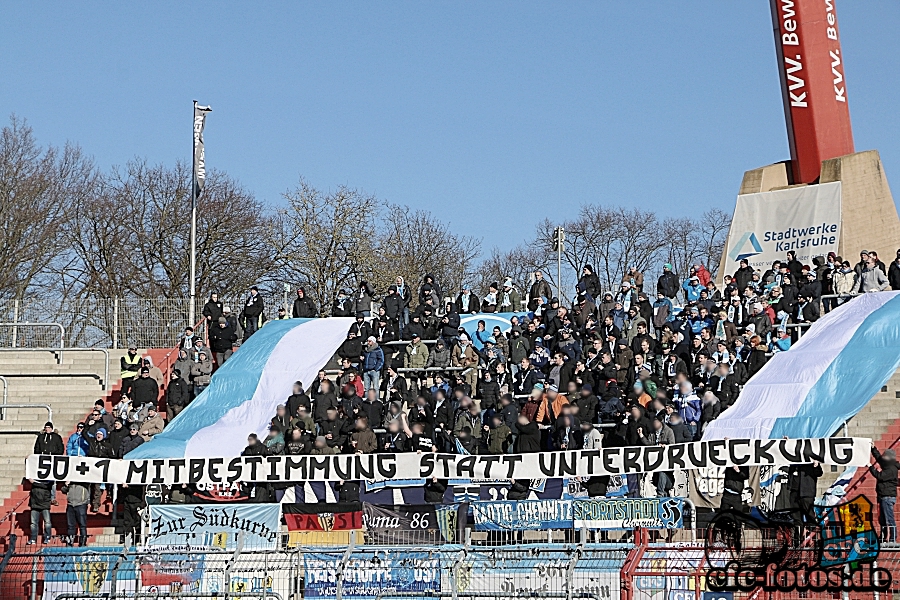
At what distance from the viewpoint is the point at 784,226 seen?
33.4 meters

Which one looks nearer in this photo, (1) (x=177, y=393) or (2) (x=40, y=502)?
(2) (x=40, y=502)

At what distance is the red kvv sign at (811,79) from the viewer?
3356 centimetres

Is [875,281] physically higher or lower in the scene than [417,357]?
higher

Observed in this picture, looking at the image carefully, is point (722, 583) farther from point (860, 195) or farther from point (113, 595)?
point (860, 195)

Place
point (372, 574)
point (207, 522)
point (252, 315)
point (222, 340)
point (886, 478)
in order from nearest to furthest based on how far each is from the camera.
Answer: point (372, 574)
point (886, 478)
point (207, 522)
point (222, 340)
point (252, 315)

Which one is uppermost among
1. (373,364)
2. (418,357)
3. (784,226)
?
(784,226)

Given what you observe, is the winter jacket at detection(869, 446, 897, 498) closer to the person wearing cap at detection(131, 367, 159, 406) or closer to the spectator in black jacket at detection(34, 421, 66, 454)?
the spectator in black jacket at detection(34, 421, 66, 454)

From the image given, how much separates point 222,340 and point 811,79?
17090mm

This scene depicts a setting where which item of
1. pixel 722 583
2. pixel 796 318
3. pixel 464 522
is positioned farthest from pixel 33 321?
pixel 722 583

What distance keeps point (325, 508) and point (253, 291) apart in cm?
1094

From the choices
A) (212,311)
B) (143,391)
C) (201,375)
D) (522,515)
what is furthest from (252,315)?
(522,515)

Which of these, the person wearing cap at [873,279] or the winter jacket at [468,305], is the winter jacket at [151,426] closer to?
the winter jacket at [468,305]

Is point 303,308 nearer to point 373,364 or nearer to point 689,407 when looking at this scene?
point 373,364

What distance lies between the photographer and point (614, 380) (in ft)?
79.8
